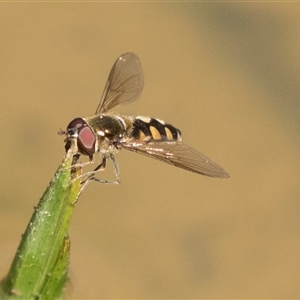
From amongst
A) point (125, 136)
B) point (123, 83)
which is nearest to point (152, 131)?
point (125, 136)

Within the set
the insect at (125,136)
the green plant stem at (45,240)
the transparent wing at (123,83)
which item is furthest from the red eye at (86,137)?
the transparent wing at (123,83)

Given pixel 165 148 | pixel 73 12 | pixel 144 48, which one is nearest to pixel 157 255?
pixel 165 148

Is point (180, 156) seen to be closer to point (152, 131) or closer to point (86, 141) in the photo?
point (152, 131)

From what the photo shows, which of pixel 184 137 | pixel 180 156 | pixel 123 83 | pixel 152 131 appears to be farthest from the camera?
pixel 184 137

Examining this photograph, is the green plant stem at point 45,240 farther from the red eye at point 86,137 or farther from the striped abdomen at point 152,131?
the striped abdomen at point 152,131

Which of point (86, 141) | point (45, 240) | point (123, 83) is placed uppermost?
point (123, 83)

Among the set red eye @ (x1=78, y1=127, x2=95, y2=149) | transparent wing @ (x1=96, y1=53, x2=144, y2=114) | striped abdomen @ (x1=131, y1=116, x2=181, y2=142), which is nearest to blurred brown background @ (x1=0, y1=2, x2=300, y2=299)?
transparent wing @ (x1=96, y1=53, x2=144, y2=114)
